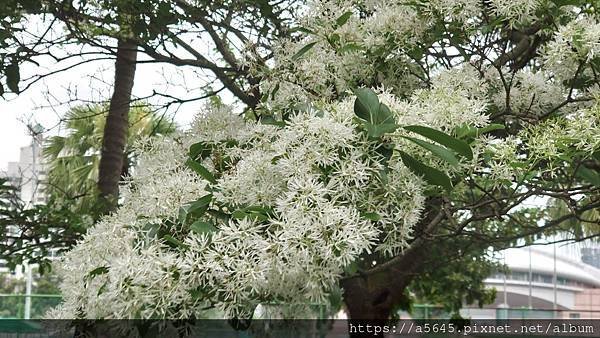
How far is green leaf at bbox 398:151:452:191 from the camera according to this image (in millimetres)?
1255

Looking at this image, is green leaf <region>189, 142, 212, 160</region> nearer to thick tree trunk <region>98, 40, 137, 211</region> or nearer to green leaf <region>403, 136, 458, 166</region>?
green leaf <region>403, 136, 458, 166</region>

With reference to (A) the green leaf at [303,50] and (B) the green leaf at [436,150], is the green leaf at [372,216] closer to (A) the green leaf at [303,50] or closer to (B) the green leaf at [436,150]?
(B) the green leaf at [436,150]

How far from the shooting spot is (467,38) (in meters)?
1.85

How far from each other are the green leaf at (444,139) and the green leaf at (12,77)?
1645 mm

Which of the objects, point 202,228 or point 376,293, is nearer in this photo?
point 202,228

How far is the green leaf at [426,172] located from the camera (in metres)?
1.25

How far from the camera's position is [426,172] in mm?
1267

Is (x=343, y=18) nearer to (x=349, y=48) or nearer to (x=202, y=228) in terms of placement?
(x=349, y=48)

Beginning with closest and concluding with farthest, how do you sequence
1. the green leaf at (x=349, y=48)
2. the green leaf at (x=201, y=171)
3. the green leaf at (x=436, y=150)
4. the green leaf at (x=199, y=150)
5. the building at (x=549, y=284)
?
the green leaf at (x=436, y=150)
the green leaf at (x=201, y=171)
the green leaf at (x=199, y=150)
the green leaf at (x=349, y=48)
the building at (x=549, y=284)

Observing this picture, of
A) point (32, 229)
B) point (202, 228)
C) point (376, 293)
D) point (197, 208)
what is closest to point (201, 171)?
point (197, 208)

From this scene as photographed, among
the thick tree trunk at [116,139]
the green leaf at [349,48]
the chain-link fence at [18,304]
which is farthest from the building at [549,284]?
the green leaf at [349,48]

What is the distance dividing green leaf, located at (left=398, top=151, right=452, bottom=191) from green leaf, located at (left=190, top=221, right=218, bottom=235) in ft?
1.21

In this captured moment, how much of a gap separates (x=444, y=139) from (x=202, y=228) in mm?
461

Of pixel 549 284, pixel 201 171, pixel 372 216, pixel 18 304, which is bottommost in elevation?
pixel 18 304
